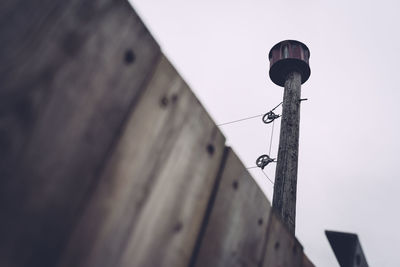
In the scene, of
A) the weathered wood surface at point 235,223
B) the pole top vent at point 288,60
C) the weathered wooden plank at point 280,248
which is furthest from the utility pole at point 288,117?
the weathered wood surface at point 235,223

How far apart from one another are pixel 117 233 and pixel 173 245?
0.71 ft

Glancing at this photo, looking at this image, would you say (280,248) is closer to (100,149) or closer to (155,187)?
(155,187)

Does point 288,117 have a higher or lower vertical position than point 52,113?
higher

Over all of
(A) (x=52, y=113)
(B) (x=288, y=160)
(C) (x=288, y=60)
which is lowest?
(A) (x=52, y=113)

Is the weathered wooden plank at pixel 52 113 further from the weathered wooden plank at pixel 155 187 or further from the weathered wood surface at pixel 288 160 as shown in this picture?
the weathered wood surface at pixel 288 160

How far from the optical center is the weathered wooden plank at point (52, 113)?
0.63 meters

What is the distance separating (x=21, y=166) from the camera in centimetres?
63

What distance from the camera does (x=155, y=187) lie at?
0.90m

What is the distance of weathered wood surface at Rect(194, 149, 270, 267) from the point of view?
1.08 m

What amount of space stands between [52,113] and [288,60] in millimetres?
6360

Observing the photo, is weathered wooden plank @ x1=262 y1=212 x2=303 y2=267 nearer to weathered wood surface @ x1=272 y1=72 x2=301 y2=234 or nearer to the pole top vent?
weathered wood surface @ x1=272 y1=72 x2=301 y2=234

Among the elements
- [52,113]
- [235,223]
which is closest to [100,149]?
[52,113]

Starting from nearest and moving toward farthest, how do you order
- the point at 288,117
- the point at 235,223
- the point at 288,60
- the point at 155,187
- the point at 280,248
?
the point at 155,187 → the point at 235,223 → the point at 280,248 → the point at 288,117 → the point at 288,60

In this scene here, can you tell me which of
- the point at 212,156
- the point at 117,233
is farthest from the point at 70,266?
the point at 212,156
